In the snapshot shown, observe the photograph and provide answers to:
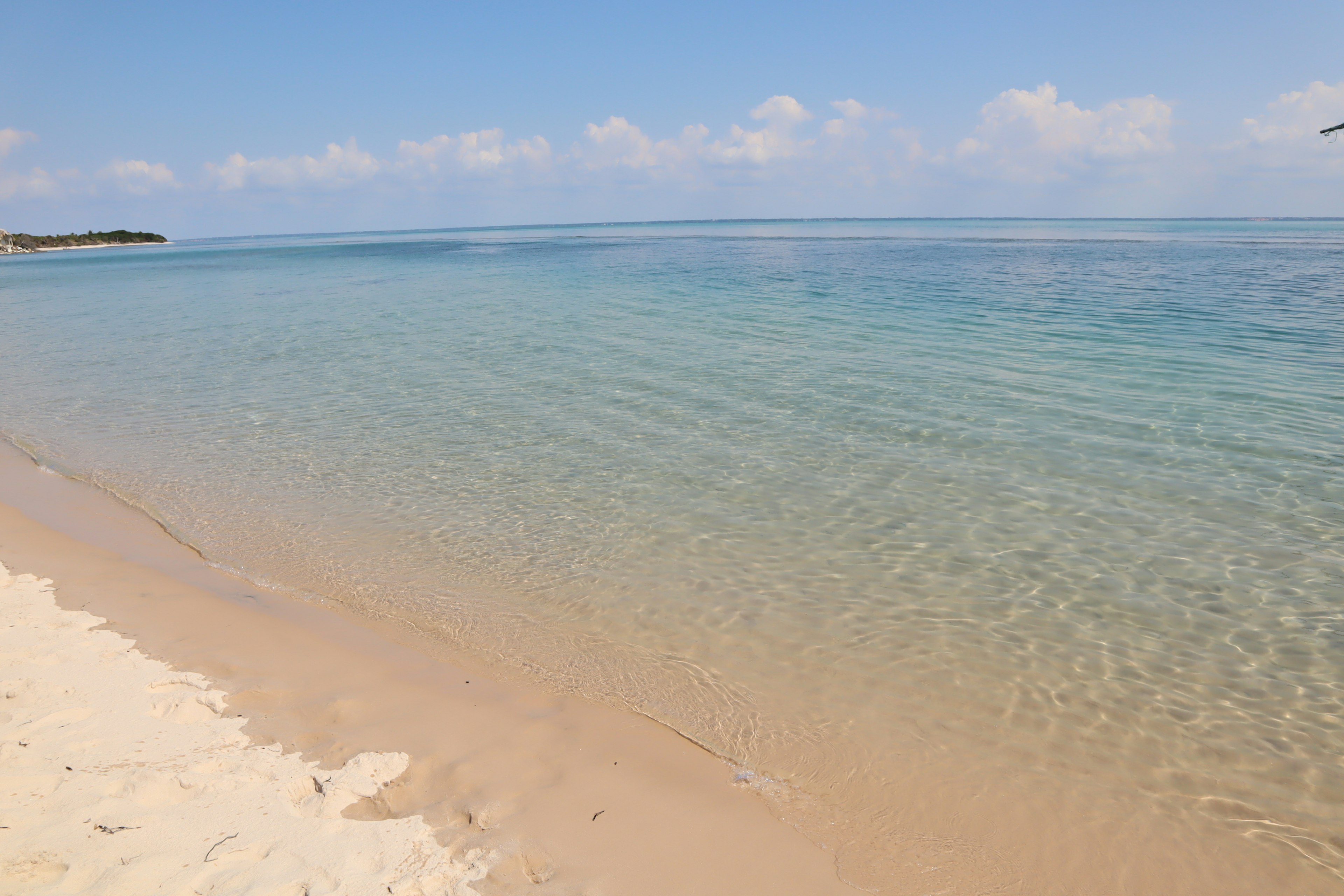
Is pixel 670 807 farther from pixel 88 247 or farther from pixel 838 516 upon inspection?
pixel 88 247

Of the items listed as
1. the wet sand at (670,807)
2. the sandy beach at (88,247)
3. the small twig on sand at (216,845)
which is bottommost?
the wet sand at (670,807)

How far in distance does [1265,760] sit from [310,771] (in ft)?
16.8

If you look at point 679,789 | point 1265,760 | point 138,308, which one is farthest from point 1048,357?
point 138,308

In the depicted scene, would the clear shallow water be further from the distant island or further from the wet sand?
the distant island

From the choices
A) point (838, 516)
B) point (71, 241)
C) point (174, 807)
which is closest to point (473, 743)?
point (174, 807)

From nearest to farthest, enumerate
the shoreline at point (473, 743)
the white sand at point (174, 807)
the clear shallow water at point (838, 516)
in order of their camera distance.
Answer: the white sand at point (174, 807) < the shoreline at point (473, 743) < the clear shallow water at point (838, 516)

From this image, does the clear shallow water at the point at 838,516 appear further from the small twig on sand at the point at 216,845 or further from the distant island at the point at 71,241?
the distant island at the point at 71,241

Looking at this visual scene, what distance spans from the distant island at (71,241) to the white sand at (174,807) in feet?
373

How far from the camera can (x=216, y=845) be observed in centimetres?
306

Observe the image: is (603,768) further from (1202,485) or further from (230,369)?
(230,369)

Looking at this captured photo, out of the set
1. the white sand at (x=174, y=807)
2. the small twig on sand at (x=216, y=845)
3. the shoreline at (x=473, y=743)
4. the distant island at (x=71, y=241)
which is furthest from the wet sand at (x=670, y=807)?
the distant island at (x=71, y=241)

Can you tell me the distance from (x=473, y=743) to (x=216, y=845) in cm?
126

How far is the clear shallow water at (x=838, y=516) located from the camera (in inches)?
171

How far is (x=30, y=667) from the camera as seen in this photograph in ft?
14.4
